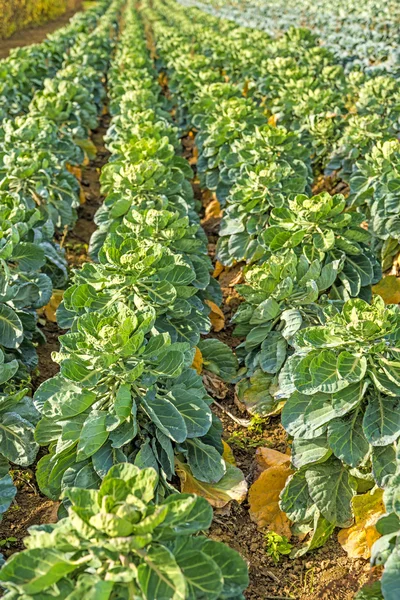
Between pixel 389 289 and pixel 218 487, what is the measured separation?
8.47ft

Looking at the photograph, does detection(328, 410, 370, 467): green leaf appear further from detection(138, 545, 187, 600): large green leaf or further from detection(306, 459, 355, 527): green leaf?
detection(138, 545, 187, 600): large green leaf

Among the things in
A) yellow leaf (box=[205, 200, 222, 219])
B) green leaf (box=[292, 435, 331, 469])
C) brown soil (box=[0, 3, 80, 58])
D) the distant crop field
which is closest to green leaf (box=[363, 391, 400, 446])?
green leaf (box=[292, 435, 331, 469])

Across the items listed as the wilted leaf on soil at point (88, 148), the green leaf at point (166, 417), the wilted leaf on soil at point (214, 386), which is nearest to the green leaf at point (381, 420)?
the green leaf at point (166, 417)

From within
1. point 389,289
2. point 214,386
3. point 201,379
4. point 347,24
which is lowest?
point 347,24

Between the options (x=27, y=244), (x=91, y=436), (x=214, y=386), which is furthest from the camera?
(x=214, y=386)

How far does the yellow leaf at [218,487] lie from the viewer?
3.34 m

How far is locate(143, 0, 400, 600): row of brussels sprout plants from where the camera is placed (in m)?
3.13

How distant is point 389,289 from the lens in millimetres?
5254

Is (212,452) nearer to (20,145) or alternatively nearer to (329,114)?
(20,145)

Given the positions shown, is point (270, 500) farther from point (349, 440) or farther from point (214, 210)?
→ point (214, 210)

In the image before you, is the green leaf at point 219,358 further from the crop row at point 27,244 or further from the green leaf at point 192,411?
the green leaf at point 192,411

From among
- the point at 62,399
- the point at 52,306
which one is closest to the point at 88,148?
the point at 52,306

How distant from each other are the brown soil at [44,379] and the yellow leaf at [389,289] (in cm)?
263

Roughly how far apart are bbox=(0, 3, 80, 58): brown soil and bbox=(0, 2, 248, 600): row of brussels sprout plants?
18.2 meters
